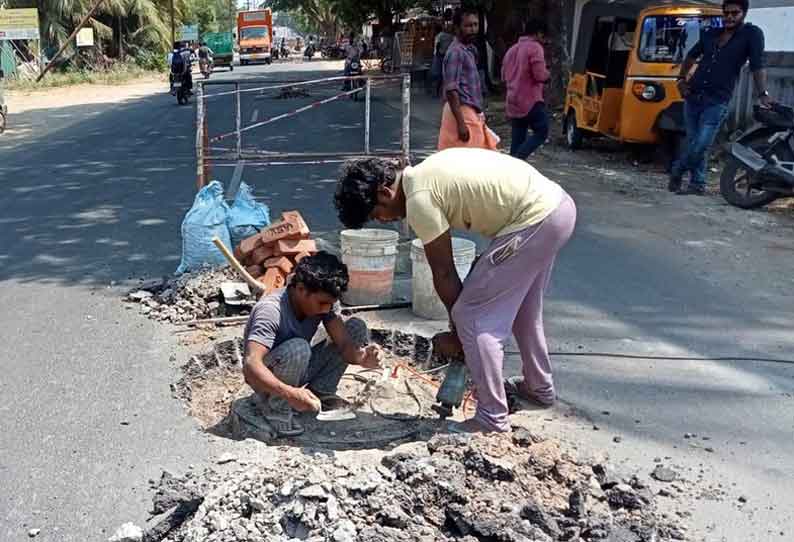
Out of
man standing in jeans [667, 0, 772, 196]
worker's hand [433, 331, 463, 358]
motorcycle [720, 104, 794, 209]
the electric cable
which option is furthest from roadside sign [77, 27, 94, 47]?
worker's hand [433, 331, 463, 358]

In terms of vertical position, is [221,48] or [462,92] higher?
[462,92]

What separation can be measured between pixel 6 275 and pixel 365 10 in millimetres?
32351

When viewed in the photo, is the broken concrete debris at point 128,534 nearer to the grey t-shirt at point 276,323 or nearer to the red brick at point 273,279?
the grey t-shirt at point 276,323

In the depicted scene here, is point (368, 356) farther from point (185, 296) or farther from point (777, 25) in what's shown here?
point (777, 25)

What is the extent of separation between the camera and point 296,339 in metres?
3.81

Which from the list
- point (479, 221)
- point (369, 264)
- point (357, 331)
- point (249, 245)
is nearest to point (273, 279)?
point (249, 245)

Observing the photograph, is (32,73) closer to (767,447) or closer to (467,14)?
(467,14)

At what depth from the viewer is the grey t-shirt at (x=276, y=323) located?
3725 mm

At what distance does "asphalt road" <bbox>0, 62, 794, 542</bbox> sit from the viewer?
11.5ft

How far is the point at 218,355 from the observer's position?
16.4 ft

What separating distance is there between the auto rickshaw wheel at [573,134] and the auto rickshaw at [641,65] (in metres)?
0.58

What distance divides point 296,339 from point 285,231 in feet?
6.55

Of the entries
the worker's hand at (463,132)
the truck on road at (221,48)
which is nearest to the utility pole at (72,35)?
the truck on road at (221,48)

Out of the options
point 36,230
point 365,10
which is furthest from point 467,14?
point 365,10
